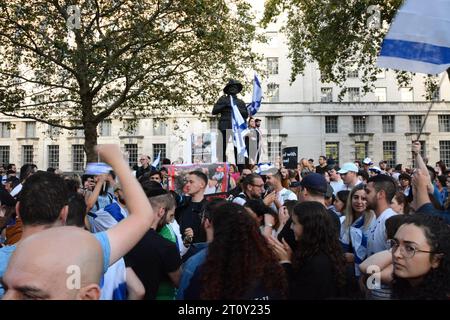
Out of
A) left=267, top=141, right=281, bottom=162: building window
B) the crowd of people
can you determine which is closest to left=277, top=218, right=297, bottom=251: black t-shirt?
the crowd of people

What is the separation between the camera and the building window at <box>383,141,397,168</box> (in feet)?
176

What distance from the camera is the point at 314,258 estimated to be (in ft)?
11.1

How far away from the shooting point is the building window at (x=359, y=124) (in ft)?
176

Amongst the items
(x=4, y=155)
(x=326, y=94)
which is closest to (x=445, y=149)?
(x=326, y=94)

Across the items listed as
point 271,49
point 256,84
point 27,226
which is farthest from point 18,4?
point 271,49

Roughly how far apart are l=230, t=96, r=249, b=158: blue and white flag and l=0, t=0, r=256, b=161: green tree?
7.17 metres

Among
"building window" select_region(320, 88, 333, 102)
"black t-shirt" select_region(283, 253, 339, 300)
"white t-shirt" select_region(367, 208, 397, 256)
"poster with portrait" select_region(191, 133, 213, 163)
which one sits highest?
"building window" select_region(320, 88, 333, 102)

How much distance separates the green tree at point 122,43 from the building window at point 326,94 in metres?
33.3

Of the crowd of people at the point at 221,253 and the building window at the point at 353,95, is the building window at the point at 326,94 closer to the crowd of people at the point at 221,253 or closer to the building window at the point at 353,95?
the building window at the point at 353,95

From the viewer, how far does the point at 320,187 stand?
531 centimetres

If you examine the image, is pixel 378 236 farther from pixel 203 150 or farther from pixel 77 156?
pixel 77 156

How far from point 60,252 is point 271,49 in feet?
170

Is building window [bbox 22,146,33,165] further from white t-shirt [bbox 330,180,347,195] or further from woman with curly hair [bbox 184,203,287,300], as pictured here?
woman with curly hair [bbox 184,203,287,300]
